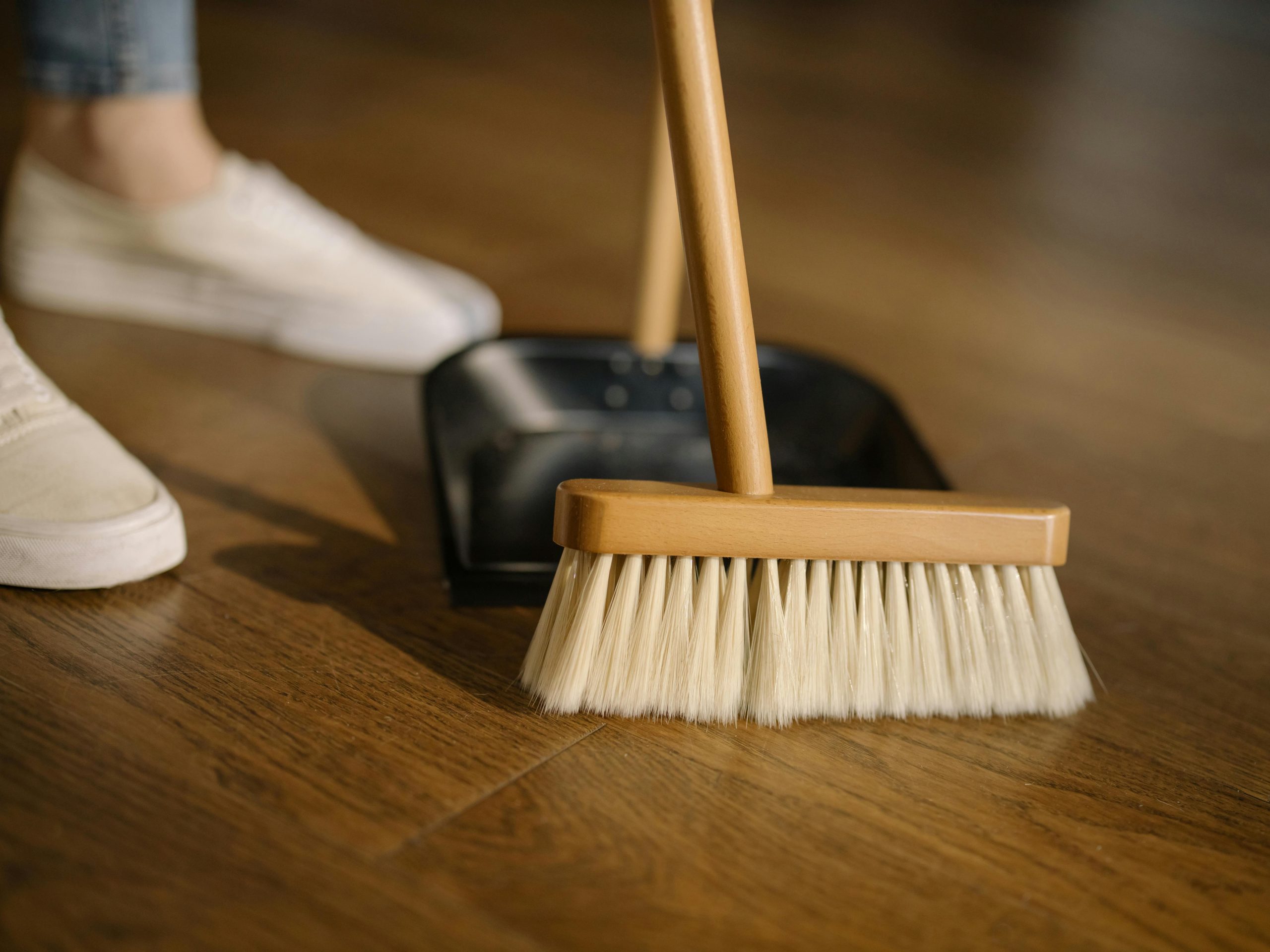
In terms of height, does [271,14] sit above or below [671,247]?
above

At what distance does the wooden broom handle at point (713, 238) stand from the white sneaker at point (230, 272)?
44 centimetres

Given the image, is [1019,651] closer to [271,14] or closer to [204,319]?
[204,319]

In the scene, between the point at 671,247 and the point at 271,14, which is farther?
the point at 271,14

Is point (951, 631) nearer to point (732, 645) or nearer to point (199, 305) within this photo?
point (732, 645)

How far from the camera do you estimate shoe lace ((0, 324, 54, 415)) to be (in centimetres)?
60

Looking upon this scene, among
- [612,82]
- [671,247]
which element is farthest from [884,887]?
[612,82]

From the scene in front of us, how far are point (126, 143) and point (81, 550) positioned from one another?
1.45 feet

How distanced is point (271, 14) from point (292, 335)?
4.39ft

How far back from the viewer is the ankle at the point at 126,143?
877 millimetres

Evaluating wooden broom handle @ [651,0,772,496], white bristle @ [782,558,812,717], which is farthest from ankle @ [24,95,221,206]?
white bristle @ [782,558,812,717]

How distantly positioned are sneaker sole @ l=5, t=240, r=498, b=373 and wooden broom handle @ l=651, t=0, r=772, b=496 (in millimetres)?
426

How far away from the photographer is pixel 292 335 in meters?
0.92

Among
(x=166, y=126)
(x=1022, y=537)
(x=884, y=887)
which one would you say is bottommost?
(x=884, y=887)

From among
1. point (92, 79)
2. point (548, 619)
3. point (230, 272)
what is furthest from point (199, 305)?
point (548, 619)
